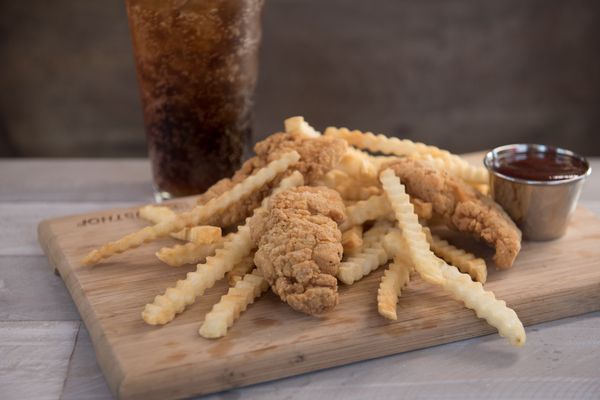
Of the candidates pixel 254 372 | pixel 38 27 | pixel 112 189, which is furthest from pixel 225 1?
pixel 38 27

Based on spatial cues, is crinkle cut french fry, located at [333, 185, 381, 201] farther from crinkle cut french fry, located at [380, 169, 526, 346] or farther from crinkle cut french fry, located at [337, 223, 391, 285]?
crinkle cut french fry, located at [380, 169, 526, 346]

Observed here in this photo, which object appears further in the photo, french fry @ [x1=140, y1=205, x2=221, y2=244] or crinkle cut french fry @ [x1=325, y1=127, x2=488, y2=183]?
crinkle cut french fry @ [x1=325, y1=127, x2=488, y2=183]

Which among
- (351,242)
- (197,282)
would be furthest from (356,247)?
(197,282)

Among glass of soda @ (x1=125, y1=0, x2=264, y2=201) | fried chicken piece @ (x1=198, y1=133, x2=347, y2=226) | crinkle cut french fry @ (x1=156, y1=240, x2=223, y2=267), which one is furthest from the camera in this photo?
glass of soda @ (x1=125, y1=0, x2=264, y2=201)

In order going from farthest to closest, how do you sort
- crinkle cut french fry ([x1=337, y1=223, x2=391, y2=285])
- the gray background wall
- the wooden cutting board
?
1. the gray background wall
2. crinkle cut french fry ([x1=337, y1=223, x2=391, y2=285])
3. the wooden cutting board

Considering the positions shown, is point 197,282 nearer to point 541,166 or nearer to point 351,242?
point 351,242

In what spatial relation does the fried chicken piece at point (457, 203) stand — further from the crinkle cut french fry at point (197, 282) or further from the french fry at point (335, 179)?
the crinkle cut french fry at point (197, 282)

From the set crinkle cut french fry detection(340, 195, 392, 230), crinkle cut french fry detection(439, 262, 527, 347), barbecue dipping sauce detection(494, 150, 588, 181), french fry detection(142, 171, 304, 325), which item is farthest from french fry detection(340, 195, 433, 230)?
barbecue dipping sauce detection(494, 150, 588, 181)
